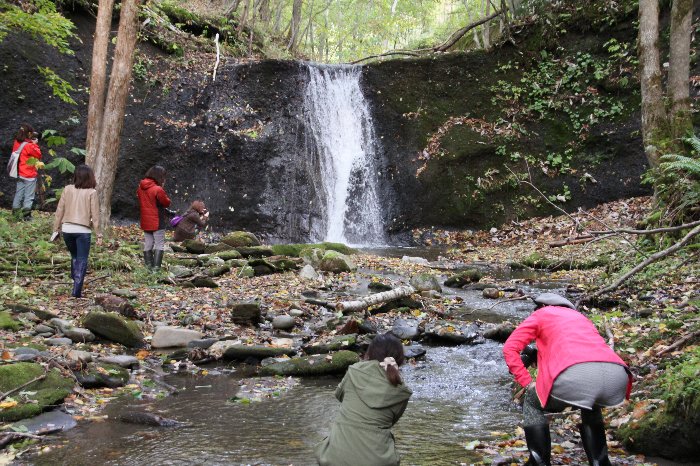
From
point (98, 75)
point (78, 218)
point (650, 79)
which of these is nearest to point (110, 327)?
point (78, 218)

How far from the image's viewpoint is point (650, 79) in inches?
399

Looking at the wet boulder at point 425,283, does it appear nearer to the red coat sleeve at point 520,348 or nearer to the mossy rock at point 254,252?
the mossy rock at point 254,252

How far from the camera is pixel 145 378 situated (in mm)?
5797

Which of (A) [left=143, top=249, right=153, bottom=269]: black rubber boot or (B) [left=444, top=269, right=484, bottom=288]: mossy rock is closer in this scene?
(A) [left=143, top=249, right=153, bottom=269]: black rubber boot

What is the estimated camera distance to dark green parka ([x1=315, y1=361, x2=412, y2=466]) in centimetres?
320

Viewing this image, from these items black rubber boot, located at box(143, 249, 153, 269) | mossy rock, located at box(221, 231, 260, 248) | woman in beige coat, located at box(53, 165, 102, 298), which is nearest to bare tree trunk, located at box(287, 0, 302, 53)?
mossy rock, located at box(221, 231, 260, 248)

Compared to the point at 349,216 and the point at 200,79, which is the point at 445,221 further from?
the point at 200,79

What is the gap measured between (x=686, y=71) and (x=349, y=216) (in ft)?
37.2

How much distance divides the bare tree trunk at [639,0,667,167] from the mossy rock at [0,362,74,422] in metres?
9.53

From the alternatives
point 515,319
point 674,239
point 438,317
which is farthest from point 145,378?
point 674,239

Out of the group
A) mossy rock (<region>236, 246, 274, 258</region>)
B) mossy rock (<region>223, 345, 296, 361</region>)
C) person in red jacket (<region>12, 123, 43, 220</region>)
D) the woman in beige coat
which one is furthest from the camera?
mossy rock (<region>236, 246, 274, 258</region>)

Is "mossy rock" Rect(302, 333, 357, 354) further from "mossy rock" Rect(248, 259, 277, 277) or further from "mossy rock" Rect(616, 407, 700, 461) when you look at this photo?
"mossy rock" Rect(248, 259, 277, 277)

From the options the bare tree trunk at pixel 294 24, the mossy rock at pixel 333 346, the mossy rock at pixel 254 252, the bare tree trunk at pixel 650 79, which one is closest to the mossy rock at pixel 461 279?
the bare tree trunk at pixel 650 79

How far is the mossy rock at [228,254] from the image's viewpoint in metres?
12.2
